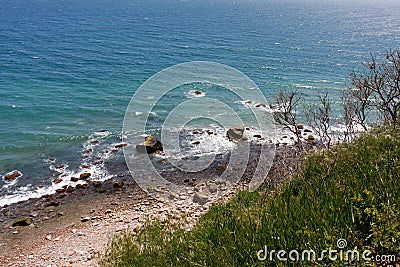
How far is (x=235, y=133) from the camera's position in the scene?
105 feet

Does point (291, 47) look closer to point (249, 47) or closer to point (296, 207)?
point (249, 47)

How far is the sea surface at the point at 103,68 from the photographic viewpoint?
28.9m

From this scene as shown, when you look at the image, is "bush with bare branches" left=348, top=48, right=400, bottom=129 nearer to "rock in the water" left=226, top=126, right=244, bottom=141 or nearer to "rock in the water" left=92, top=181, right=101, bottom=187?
"rock in the water" left=226, top=126, right=244, bottom=141

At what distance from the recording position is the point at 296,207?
6.88m

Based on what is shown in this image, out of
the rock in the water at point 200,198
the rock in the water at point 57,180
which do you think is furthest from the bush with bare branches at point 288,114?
the rock in the water at point 57,180

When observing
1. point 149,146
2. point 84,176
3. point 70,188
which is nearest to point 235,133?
point 149,146

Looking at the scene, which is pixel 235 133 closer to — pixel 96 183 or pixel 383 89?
pixel 383 89

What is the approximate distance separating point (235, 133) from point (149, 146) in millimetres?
8239

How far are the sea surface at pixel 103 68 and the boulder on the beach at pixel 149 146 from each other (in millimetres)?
1911

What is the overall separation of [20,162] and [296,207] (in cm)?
2609

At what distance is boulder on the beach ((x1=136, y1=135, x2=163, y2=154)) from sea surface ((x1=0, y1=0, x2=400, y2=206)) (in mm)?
1911

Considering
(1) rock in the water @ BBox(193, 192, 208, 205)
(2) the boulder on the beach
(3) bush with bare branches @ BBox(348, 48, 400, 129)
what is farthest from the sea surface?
(3) bush with bare branches @ BBox(348, 48, 400, 129)

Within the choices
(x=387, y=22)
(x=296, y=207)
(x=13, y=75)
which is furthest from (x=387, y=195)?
(x=387, y=22)

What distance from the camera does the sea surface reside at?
28891 millimetres
